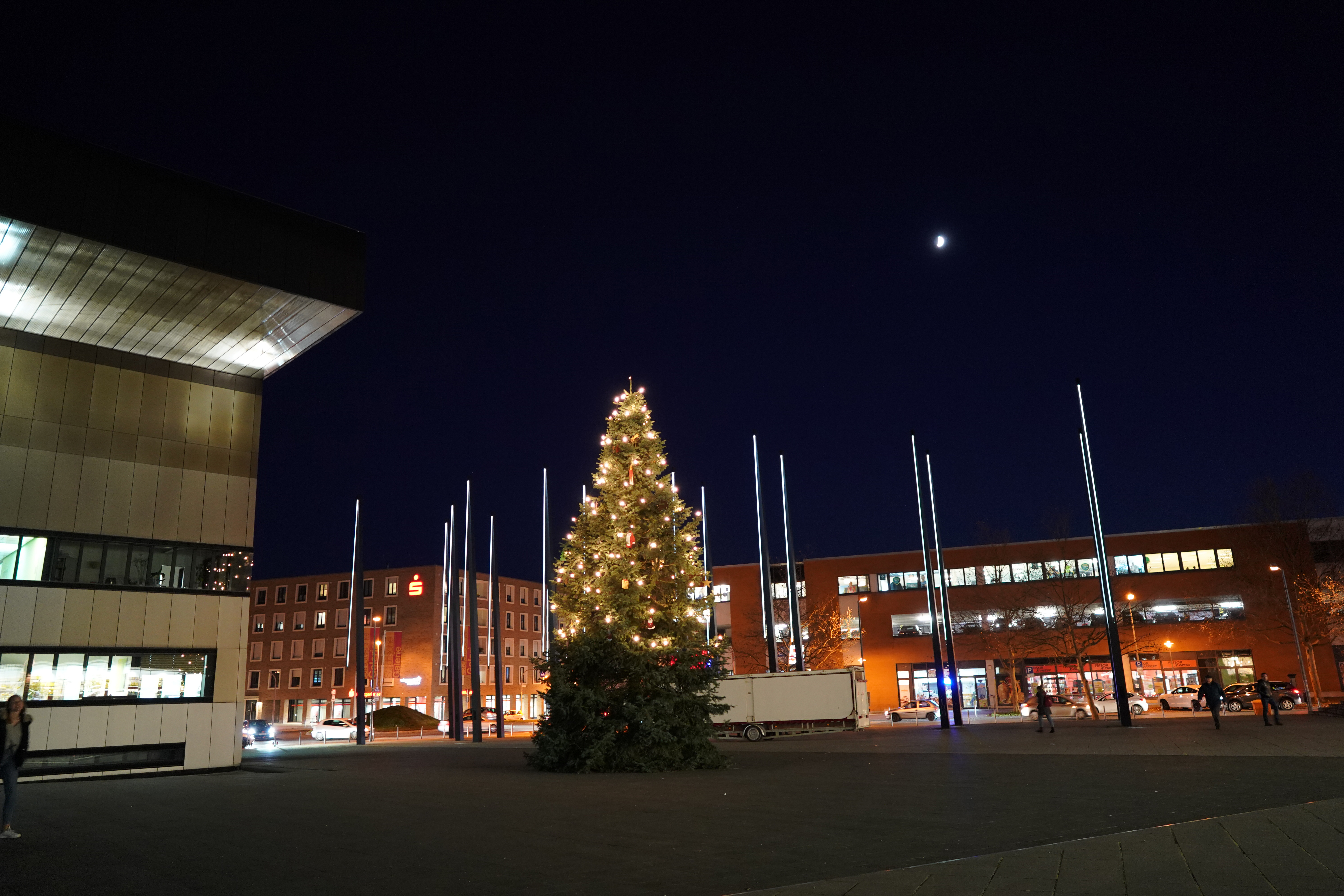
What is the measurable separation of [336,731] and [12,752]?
152 feet

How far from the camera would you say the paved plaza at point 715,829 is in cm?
776

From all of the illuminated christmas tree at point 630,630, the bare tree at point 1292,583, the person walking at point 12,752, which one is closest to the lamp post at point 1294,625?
the bare tree at point 1292,583

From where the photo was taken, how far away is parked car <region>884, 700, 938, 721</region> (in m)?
48.0

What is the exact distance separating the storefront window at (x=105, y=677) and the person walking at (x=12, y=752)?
10.4 metres

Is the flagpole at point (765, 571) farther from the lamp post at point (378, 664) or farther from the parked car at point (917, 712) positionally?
the lamp post at point (378, 664)

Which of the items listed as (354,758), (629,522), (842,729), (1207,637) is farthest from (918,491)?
(1207,637)

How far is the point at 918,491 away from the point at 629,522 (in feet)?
69.5

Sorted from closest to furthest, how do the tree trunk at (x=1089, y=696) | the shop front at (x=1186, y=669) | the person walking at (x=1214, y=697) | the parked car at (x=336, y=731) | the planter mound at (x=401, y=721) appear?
the person walking at (x=1214, y=697) → the tree trunk at (x=1089, y=696) → the parked car at (x=336, y=731) → the planter mound at (x=401, y=721) → the shop front at (x=1186, y=669)

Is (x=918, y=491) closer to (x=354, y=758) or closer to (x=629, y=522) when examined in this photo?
(x=629, y=522)

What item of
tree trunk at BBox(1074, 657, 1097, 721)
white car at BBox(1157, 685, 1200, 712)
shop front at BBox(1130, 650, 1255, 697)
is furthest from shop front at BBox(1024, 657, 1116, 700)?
tree trunk at BBox(1074, 657, 1097, 721)

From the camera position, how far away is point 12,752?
1107 cm

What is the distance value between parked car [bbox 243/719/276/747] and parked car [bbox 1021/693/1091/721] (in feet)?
119

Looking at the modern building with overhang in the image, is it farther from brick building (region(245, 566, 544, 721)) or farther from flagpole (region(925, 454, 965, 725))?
brick building (region(245, 566, 544, 721))

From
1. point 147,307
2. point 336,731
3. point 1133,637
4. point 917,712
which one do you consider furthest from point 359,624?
point 1133,637
